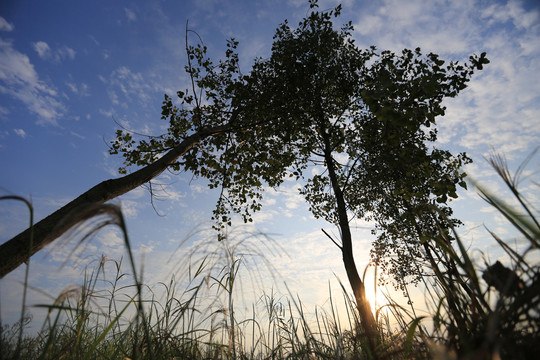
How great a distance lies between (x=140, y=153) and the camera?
29.1 feet

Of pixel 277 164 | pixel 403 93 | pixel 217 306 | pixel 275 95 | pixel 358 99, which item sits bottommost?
pixel 217 306

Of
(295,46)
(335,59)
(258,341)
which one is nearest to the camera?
(258,341)

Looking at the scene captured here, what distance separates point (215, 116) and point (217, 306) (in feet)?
23.8

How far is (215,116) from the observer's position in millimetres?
9492

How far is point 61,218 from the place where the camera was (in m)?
4.15

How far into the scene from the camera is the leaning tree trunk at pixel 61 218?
11.5ft

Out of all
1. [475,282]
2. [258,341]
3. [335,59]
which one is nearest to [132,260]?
[475,282]

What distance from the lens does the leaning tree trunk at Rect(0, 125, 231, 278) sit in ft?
11.5

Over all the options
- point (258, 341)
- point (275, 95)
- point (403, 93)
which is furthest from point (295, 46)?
point (258, 341)

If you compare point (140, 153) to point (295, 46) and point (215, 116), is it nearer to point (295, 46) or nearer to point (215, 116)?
point (215, 116)

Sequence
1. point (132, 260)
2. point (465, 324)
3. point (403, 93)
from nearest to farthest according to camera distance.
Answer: point (132, 260)
point (465, 324)
point (403, 93)

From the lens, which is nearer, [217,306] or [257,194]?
[217,306]

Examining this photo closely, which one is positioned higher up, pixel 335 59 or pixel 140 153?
pixel 335 59

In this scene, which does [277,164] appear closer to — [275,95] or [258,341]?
[275,95]
